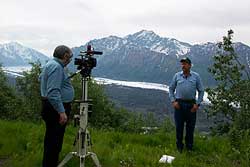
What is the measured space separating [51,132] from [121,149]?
7.47 ft

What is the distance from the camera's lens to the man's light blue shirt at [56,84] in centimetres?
636

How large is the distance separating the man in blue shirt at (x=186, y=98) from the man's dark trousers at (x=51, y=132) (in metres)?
2.84

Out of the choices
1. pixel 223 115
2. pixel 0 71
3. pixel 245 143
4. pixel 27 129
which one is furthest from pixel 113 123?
pixel 245 143

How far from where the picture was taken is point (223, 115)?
27.8m

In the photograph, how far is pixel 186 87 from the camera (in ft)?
29.1

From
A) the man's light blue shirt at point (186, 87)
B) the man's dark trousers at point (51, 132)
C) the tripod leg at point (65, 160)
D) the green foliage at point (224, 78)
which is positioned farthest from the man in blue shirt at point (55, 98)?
the green foliage at point (224, 78)

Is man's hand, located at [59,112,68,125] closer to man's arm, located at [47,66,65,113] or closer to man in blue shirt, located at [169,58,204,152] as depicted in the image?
man's arm, located at [47,66,65,113]

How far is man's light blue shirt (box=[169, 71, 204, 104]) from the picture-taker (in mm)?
8891

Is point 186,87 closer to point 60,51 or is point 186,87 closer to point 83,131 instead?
point 83,131

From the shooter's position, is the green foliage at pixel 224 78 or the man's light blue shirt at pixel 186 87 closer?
the man's light blue shirt at pixel 186 87

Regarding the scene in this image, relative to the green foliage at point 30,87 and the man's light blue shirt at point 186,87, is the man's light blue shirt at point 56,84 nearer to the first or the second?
the man's light blue shirt at point 186,87

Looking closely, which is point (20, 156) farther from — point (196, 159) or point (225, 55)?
point (225, 55)

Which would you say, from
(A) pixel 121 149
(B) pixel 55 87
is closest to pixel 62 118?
(B) pixel 55 87

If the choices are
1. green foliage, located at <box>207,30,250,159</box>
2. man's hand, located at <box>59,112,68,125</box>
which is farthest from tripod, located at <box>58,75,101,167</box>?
green foliage, located at <box>207,30,250,159</box>
